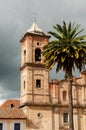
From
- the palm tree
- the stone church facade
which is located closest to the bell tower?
the stone church facade

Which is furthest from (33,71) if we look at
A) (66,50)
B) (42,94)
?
(66,50)

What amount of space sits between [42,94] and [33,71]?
415 centimetres

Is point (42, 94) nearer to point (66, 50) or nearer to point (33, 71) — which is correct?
point (33, 71)

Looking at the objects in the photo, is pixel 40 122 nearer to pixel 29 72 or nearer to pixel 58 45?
pixel 29 72

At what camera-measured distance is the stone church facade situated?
54.6 metres

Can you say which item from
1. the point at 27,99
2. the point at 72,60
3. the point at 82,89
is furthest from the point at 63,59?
the point at 82,89

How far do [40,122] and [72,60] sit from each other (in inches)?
704

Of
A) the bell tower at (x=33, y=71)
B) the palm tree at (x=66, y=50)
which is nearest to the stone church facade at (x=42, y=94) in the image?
the bell tower at (x=33, y=71)

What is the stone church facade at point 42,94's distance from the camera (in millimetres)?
54562

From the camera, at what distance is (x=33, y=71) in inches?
2226

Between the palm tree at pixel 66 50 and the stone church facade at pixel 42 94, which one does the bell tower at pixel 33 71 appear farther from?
the palm tree at pixel 66 50

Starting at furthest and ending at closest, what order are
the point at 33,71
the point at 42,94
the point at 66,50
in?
1. the point at 33,71
2. the point at 42,94
3. the point at 66,50

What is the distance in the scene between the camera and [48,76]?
57.5 meters

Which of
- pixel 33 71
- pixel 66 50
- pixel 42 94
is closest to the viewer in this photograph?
pixel 66 50
